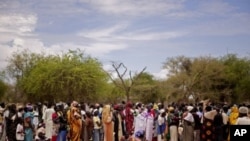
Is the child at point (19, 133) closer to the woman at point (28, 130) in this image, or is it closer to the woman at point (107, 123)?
the woman at point (28, 130)

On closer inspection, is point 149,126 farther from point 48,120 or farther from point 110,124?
point 48,120

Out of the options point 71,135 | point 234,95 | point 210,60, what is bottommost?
point 71,135

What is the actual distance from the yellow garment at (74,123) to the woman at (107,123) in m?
1.25

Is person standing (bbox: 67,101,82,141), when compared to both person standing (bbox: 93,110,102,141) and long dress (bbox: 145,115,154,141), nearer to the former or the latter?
person standing (bbox: 93,110,102,141)

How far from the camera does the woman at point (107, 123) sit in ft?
54.9

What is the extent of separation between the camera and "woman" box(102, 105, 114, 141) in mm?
16734

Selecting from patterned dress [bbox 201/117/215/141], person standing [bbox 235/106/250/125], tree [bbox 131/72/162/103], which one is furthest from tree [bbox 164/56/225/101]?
person standing [bbox 235/106/250/125]

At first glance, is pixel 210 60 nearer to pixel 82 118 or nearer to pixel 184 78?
pixel 184 78

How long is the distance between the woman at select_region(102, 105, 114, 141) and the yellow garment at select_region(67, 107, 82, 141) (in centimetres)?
125

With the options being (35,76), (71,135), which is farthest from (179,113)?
(35,76)

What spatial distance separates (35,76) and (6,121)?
26917mm

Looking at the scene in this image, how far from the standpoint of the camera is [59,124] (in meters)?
15.1

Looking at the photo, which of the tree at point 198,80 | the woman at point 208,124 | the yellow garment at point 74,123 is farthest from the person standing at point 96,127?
the tree at point 198,80

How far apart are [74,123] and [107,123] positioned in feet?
5.18
